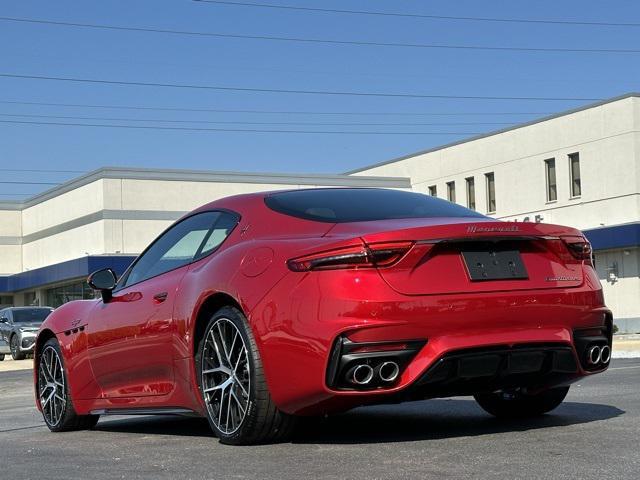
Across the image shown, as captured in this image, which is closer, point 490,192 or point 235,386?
point 235,386

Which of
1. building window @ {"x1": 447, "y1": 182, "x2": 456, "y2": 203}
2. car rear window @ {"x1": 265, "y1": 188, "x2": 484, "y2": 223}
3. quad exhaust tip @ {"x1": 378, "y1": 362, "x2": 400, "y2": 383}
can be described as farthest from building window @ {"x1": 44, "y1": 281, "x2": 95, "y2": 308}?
quad exhaust tip @ {"x1": 378, "y1": 362, "x2": 400, "y2": 383}

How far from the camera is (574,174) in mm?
44688

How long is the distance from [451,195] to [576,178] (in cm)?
792

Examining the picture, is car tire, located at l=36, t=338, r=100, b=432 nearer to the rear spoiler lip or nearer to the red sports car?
the red sports car

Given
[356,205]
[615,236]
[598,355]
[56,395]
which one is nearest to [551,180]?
[615,236]

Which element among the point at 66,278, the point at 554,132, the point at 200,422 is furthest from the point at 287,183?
the point at 200,422

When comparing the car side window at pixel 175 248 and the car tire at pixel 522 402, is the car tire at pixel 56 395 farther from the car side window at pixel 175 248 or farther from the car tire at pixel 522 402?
the car tire at pixel 522 402

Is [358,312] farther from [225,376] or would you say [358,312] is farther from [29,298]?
[29,298]

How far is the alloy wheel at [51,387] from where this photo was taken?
315 inches

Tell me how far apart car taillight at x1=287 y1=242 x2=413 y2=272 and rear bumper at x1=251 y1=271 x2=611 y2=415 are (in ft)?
0.16

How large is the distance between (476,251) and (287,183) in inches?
1955

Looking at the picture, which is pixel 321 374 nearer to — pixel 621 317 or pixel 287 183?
pixel 621 317

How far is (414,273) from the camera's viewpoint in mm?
5570

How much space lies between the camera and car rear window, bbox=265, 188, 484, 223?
6234mm
